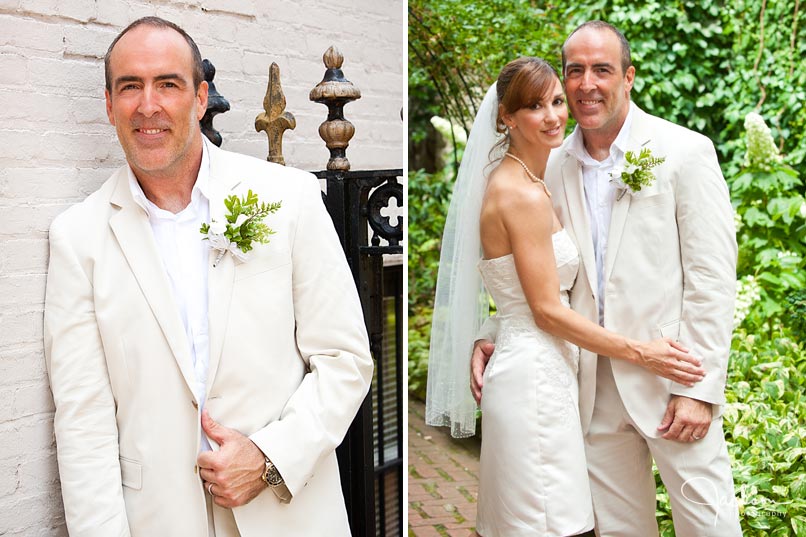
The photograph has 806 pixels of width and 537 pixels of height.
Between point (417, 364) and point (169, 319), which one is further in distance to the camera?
point (417, 364)

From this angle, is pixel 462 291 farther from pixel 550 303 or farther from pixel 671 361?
pixel 671 361

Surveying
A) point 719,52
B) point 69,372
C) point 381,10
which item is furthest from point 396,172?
point 719,52

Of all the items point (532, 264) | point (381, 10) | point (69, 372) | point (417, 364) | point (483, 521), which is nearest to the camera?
point (69, 372)

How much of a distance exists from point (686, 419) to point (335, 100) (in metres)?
1.44

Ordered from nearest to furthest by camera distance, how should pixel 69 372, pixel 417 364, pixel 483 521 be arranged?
pixel 69 372 → pixel 483 521 → pixel 417 364

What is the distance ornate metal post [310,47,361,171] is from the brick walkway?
1841mm

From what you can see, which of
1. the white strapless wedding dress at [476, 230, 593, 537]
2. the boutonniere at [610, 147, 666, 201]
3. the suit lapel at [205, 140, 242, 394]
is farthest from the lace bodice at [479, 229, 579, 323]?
the suit lapel at [205, 140, 242, 394]

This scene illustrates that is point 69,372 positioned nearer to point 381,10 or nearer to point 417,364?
point 381,10

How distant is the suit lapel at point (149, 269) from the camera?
80.2 inches

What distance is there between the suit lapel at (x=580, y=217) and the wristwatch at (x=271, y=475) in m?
1.13

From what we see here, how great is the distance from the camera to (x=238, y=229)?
2074mm

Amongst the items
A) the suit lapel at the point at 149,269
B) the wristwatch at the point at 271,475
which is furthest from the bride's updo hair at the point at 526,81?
the wristwatch at the point at 271,475

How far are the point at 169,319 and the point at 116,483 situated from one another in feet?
1.40

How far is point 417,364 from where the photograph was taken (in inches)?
213
